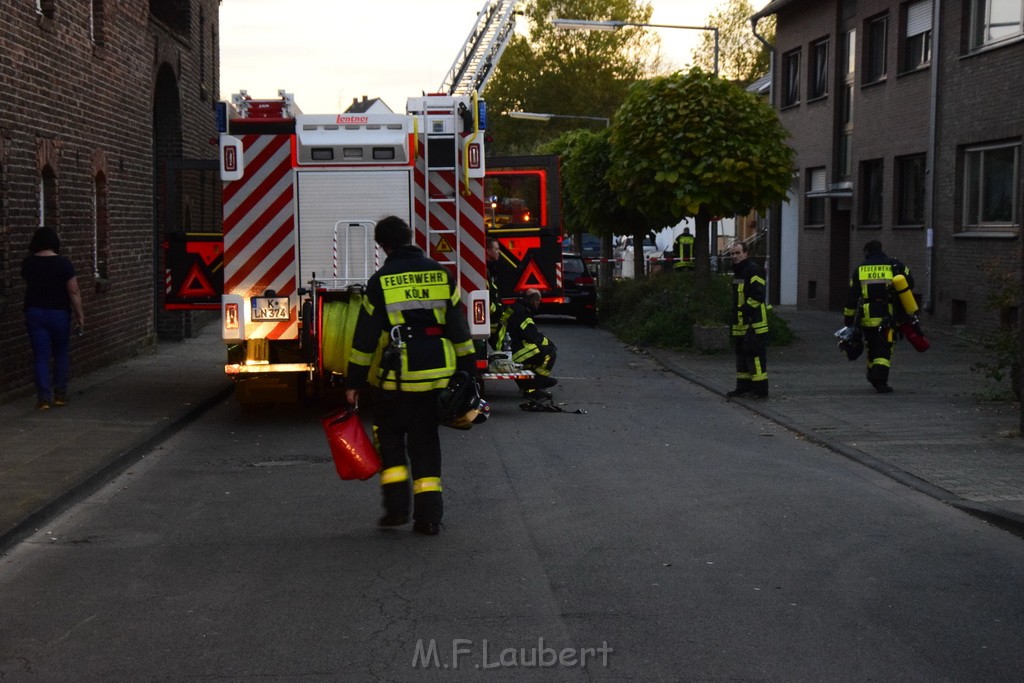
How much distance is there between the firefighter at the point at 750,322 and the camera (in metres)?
14.2

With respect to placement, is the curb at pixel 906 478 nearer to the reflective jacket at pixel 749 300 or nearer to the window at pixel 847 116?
the reflective jacket at pixel 749 300

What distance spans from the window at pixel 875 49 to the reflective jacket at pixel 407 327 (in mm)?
20968

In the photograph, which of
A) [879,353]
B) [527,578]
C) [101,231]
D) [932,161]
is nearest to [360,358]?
[527,578]

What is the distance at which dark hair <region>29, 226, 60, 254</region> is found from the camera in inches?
511

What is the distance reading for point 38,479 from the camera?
9.08 metres

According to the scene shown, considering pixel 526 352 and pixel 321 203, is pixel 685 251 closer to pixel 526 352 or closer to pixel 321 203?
pixel 526 352

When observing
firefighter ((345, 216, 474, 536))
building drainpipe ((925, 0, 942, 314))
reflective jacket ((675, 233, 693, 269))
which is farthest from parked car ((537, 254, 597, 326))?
firefighter ((345, 216, 474, 536))

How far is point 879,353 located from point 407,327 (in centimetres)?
831

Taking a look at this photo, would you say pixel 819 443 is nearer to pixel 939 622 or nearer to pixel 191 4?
pixel 939 622

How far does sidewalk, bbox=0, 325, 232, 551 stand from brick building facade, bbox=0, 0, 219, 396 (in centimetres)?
72

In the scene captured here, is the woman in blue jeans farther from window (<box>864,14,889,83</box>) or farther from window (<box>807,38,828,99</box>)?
window (<box>807,38,828,99</box>)

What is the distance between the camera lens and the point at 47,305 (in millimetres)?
12945

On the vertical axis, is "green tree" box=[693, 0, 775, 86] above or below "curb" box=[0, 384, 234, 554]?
above

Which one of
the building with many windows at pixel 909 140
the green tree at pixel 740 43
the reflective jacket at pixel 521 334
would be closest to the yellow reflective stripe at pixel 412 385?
the reflective jacket at pixel 521 334
